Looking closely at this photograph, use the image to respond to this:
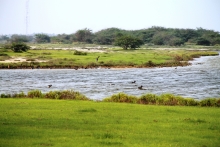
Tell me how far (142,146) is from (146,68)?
211 feet

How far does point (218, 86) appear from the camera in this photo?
49531mm

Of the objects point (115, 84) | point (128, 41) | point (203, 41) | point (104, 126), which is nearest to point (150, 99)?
point (104, 126)

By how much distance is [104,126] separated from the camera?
58.4ft

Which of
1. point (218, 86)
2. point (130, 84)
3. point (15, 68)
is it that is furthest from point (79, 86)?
point (15, 68)

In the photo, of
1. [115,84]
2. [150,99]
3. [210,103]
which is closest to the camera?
[210,103]

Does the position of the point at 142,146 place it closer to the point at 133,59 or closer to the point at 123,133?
the point at 123,133

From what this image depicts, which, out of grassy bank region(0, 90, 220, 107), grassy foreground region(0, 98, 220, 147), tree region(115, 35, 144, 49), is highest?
tree region(115, 35, 144, 49)

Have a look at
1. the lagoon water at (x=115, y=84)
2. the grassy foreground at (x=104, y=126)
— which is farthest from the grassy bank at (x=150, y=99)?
the lagoon water at (x=115, y=84)

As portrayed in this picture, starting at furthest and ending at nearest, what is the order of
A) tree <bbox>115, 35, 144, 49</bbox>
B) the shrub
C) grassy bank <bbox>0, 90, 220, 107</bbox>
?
tree <bbox>115, 35, 144, 49</bbox> < grassy bank <bbox>0, 90, 220, 107</bbox> < the shrub

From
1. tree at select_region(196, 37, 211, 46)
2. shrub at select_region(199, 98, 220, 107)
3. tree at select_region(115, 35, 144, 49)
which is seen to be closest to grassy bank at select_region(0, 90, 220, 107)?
shrub at select_region(199, 98, 220, 107)

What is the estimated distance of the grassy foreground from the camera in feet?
48.1

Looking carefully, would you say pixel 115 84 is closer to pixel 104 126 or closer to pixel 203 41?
pixel 104 126

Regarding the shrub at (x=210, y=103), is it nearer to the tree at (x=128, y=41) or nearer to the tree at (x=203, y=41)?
the tree at (x=128, y=41)

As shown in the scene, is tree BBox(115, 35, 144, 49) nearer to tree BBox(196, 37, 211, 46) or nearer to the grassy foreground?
tree BBox(196, 37, 211, 46)
